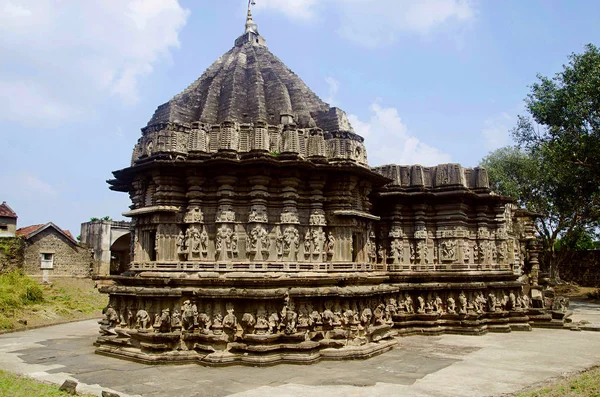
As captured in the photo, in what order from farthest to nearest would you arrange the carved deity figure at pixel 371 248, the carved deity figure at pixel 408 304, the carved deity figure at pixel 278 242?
the carved deity figure at pixel 408 304
the carved deity figure at pixel 371 248
the carved deity figure at pixel 278 242

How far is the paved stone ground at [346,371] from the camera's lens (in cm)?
888

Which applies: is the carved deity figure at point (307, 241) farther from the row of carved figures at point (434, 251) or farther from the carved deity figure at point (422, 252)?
the carved deity figure at point (422, 252)

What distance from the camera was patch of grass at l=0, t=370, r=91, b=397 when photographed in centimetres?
818

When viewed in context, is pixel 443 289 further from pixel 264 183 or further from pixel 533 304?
pixel 264 183

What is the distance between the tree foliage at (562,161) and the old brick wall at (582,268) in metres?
3.68

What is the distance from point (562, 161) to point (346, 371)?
2076cm

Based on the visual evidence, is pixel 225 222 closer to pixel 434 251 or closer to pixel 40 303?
pixel 434 251

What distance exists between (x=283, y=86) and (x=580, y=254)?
127ft

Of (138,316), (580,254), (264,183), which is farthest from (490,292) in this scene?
(580,254)

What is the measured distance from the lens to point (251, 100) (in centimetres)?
1543

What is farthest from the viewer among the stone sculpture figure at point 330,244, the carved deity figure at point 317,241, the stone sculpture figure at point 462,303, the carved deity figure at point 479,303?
the carved deity figure at point 479,303

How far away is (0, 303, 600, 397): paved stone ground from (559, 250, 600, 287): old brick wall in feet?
108

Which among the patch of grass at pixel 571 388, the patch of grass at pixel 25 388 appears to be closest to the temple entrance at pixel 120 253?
the patch of grass at pixel 25 388

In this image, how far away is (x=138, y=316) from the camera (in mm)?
12070
